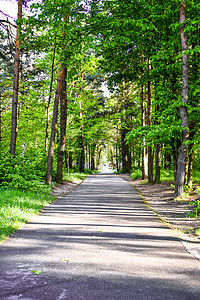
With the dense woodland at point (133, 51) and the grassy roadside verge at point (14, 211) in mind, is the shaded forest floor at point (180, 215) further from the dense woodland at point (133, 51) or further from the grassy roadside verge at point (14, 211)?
the grassy roadside verge at point (14, 211)

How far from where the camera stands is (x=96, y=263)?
3986mm

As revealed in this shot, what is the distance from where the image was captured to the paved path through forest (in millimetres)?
3109

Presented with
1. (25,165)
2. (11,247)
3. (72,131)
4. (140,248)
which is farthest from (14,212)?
(72,131)

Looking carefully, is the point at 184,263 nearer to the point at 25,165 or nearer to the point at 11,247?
the point at 11,247

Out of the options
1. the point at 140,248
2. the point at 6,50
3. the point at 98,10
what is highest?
the point at 98,10

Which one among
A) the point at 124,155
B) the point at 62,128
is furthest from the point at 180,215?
the point at 124,155

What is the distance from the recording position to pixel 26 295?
3.02 metres

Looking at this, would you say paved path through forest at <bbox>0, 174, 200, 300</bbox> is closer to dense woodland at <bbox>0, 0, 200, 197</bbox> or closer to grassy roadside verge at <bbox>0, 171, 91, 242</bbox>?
grassy roadside verge at <bbox>0, 171, 91, 242</bbox>

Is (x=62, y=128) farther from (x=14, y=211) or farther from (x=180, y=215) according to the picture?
(x=180, y=215)

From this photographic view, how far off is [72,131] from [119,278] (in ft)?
62.3

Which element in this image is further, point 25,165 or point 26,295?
point 25,165

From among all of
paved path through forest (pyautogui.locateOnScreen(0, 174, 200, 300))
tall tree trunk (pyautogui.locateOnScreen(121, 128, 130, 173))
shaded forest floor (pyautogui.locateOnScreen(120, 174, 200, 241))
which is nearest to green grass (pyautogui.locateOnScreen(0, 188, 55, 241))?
paved path through forest (pyautogui.locateOnScreen(0, 174, 200, 300))

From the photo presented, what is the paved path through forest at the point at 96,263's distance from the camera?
311 centimetres

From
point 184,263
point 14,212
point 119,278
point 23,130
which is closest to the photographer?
point 119,278
